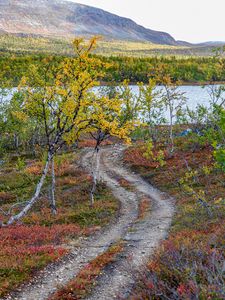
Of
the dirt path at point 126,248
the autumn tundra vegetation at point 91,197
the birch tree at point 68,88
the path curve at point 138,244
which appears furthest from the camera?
A: the birch tree at point 68,88

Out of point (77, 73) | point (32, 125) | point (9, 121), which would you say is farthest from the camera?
point (32, 125)

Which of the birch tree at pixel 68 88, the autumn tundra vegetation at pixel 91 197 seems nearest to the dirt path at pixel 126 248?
the autumn tundra vegetation at pixel 91 197

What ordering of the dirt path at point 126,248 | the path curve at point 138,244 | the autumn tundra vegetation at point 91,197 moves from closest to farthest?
the autumn tundra vegetation at point 91,197 < the path curve at point 138,244 < the dirt path at point 126,248

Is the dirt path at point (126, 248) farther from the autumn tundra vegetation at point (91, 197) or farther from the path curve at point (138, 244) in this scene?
the autumn tundra vegetation at point (91, 197)

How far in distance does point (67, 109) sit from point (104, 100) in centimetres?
232

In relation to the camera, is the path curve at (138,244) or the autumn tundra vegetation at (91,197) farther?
the path curve at (138,244)

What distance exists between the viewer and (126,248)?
19.9 m

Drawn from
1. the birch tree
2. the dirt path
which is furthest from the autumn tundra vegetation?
the dirt path

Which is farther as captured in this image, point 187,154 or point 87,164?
point 87,164

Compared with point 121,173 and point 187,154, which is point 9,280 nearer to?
point 121,173

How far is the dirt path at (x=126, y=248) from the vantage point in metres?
15.5

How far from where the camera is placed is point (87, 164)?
157ft

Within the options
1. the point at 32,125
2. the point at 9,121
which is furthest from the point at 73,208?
the point at 32,125

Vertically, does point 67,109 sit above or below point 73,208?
above
